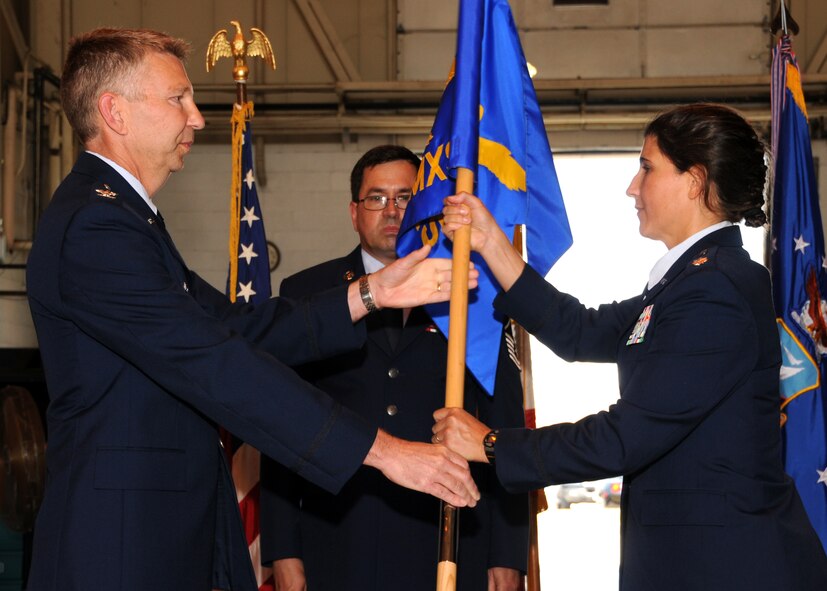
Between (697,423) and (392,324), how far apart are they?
1065mm

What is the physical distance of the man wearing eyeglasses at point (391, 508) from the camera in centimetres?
283

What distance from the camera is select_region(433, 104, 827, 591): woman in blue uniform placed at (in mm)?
2164

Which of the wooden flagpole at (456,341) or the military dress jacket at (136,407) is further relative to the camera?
the wooden flagpole at (456,341)

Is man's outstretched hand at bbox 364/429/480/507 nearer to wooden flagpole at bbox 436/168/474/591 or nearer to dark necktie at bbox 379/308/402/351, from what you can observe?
wooden flagpole at bbox 436/168/474/591

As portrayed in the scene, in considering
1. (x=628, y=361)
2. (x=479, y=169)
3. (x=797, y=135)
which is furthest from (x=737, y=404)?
(x=797, y=135)

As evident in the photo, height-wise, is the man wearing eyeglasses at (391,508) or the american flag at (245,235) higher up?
the american flag at (245,235)

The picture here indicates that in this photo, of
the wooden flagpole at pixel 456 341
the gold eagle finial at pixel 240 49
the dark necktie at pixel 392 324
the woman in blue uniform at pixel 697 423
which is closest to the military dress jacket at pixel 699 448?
the woman in blue uniform at pixel 697 423

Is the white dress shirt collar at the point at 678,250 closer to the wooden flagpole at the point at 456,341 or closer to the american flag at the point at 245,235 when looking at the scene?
the wooden flagpole at the point at 456,341

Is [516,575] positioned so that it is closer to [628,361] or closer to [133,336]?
[628,361]

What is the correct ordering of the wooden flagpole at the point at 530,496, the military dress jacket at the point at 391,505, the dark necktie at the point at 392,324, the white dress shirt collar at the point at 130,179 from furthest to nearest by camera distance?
the wooden flagpole at the point at 530,496 → the dark necktie at the point at 392,324 → the military dress jacket at the point at 391,505 → the white dress shirt collar at the point at 130,179

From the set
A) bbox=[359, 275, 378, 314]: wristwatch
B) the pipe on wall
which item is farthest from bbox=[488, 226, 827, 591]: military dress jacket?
the pipe on wall

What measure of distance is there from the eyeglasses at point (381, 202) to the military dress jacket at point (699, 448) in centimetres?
109

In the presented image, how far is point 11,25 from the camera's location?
7805 millimetres

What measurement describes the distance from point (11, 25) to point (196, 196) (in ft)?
6.02
